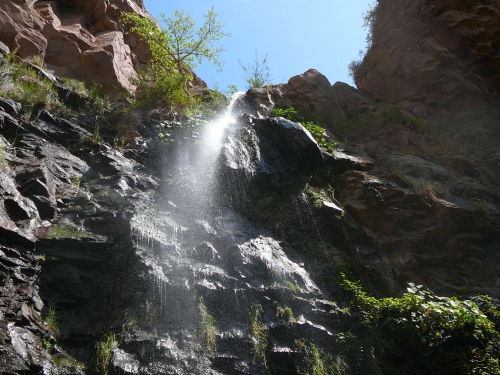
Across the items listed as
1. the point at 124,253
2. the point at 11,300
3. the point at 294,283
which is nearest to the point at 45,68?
the point at 124,253

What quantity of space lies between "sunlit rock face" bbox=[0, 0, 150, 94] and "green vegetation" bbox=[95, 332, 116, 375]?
27.2ft

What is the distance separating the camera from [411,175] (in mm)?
10438

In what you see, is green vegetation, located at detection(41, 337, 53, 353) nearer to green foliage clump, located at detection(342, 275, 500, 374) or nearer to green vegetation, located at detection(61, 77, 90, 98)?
green foliage clump, located at detection(342, 275, 500, 374)

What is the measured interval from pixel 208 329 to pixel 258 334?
709 millimetres

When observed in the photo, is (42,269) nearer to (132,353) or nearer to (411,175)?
(132,353)

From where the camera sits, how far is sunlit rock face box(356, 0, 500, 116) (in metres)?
14.6

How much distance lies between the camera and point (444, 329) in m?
6.45

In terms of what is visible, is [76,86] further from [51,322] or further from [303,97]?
[51,322]

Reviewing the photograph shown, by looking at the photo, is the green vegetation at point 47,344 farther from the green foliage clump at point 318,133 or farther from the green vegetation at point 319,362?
the green foliage clump at point 318,133

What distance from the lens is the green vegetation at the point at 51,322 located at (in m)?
5.05

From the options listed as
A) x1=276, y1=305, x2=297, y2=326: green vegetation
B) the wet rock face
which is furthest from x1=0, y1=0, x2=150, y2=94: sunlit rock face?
x1=276, y1=305, x2=297, y2=326: green vegetation

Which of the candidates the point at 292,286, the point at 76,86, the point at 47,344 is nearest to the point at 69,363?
the point at 47,344

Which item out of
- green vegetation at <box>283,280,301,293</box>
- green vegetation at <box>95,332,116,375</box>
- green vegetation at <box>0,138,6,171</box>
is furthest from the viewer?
green vegetation at <box>283,280,301,293</box>

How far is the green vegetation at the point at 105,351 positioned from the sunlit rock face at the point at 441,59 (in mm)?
12872
